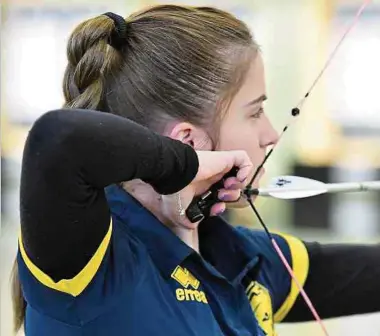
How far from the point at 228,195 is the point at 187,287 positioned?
0.34 feet

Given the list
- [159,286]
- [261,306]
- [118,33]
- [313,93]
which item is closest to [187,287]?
[159,286]

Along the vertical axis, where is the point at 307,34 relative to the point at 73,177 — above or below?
below

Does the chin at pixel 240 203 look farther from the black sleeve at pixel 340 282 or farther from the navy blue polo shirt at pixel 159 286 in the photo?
the black sleeve at pixel 340 282

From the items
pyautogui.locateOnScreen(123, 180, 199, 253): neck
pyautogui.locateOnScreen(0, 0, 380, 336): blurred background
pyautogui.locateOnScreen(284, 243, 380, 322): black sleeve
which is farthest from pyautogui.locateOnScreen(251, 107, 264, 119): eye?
pyautogui.locateOnScreen(0, 0, 380, 336): blurred background

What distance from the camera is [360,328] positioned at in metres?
1.72

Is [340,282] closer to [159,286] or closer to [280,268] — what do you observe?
[280,268]

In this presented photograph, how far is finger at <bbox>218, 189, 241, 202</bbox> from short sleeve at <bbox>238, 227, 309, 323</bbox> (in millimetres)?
164

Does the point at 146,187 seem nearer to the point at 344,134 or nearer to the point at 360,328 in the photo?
the point at 360,328

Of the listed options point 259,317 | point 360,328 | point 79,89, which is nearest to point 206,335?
point 259,317

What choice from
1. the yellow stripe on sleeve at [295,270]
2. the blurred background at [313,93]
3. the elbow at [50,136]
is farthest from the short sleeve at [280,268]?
the blurred background at [313,93]

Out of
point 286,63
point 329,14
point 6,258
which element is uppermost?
point 329,14

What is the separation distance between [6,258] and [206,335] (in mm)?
1214

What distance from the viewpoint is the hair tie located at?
77 cm

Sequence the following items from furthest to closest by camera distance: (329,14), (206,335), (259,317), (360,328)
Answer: (329,14) → (360,328) → (259,317) → (206,335)
